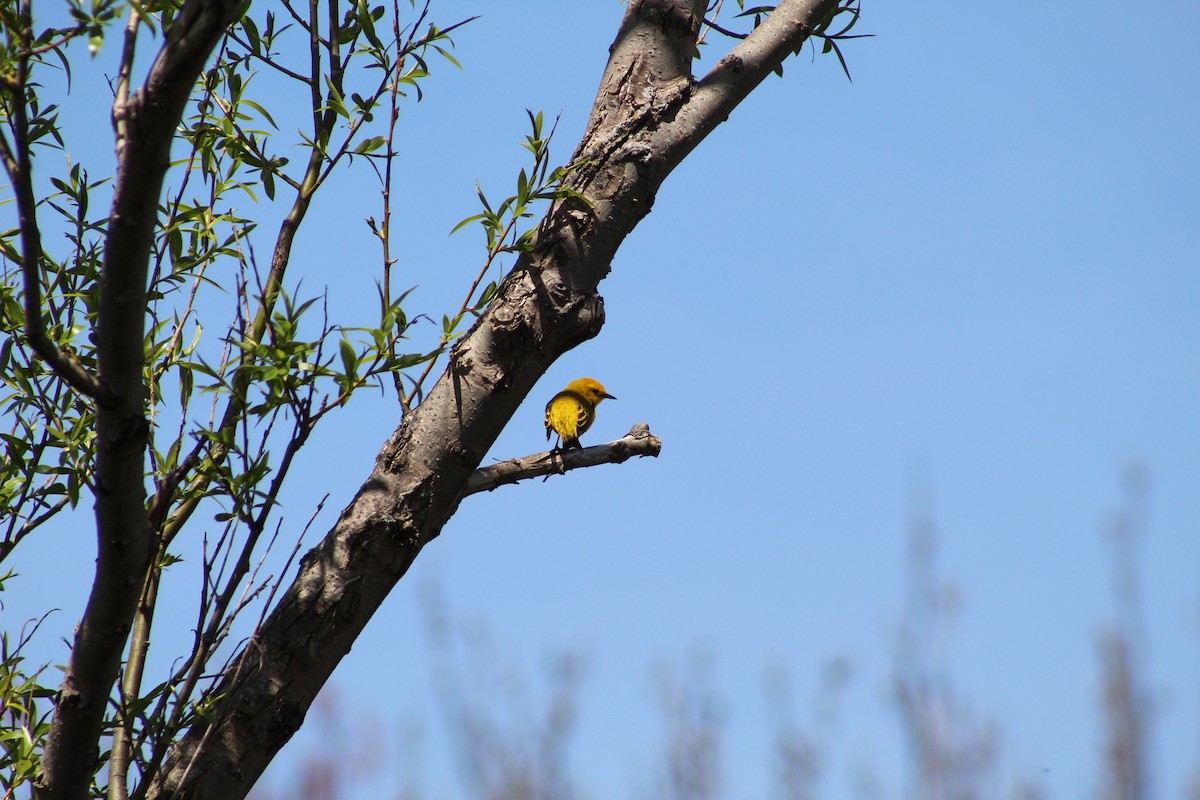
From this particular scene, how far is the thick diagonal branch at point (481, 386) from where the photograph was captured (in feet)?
7.72

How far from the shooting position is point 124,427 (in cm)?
181

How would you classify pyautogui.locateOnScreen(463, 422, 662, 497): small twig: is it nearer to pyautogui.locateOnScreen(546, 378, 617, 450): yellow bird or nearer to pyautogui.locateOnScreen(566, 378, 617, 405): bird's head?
pyautogui.locateOnScreen(546, 378, 617, 450): yellow bird

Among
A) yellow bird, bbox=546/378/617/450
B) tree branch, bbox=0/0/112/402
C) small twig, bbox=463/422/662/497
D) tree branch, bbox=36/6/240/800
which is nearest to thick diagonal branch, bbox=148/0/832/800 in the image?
small twig, bbox=463/422/662/497

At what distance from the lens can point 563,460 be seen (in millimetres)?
3082

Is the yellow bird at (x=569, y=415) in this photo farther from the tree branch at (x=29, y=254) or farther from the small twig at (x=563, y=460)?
the tree branch at (x=29, y=254)

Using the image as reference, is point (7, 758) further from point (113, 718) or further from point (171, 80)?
point (171, 80)

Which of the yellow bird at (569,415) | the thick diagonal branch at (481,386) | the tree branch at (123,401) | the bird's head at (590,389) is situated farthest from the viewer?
the bird's head at (590,389)

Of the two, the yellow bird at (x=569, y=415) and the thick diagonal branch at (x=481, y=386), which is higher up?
the yellow bird at (x=569, y=415)

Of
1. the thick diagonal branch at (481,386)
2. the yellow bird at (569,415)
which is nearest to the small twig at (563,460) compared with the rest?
the thick diagonal branch at (481,386)

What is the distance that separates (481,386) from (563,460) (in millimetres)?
581

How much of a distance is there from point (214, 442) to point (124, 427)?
0.70 metres

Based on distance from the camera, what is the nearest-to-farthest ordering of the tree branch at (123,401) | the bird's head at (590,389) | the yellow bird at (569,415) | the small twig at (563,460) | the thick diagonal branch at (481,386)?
the tree branch at (123,401) → the thick diagonal branch at (481,386) → the small twig at (563,460) → the yellow bird at (569,415) → the bird's head at (590,389)

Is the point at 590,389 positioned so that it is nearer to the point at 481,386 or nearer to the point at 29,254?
the point at 481,386

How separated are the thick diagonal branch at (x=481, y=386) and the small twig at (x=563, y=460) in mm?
174
